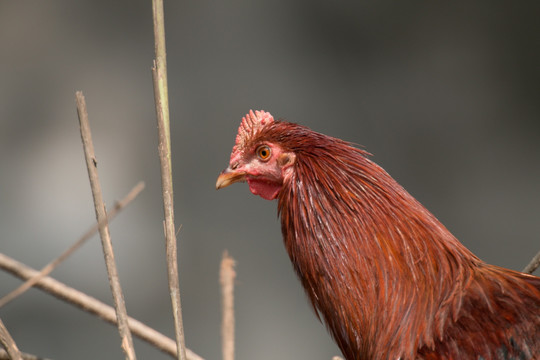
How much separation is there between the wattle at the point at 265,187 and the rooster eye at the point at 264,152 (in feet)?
0.17

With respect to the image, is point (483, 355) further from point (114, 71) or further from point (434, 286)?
point (114, 71)

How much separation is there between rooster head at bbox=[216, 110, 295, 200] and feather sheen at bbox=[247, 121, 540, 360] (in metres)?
0.06

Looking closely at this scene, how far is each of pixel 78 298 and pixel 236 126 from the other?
92.3 inches

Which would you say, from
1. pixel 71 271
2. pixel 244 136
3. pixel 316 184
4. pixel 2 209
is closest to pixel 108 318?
pixel 316 184

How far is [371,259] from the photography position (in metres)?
1.29

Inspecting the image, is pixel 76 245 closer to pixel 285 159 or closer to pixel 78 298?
pixel 78 298

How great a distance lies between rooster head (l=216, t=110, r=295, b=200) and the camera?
1.46 meters

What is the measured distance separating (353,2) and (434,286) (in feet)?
7.45

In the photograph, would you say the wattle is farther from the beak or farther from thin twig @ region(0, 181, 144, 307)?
thin twig @ region(0, 181, 144, 307)

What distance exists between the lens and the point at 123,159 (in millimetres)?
3316

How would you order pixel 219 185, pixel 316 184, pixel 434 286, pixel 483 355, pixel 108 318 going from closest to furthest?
pixel 108 318, pixel 483 355, pixel 434 286, pixel 316 184, pixel 219 185

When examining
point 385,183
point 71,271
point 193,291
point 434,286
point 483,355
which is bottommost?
point 483,355

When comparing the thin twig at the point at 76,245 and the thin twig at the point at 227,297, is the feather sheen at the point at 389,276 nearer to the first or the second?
the thin twig at the point at 227,297

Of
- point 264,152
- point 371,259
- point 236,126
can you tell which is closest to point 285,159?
point 264,152
